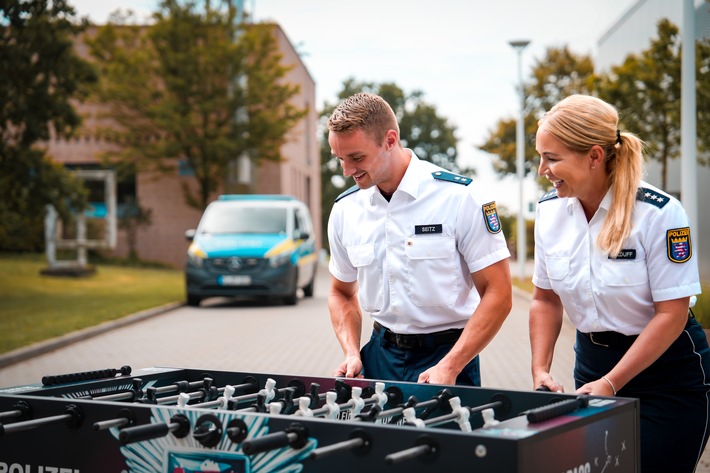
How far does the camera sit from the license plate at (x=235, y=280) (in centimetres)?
2105

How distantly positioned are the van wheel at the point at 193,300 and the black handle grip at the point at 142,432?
1914 cm

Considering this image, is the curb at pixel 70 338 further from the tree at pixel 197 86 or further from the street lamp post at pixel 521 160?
the tree at pixel 197 86

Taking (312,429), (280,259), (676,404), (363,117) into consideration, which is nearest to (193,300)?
(280,259)

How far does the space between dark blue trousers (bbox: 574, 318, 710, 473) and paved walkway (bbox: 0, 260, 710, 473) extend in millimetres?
5477

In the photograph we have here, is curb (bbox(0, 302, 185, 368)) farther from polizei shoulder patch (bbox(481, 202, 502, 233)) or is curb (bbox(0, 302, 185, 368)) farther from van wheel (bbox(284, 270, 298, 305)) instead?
polizei shoulder patch (bbox(481, 202, 502, 233))

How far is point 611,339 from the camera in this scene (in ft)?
12.3

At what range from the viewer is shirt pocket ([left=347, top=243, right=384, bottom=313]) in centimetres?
440

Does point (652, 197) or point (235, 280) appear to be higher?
point (652, 197)

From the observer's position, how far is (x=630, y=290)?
3.61 meters

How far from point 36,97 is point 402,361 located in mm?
19309

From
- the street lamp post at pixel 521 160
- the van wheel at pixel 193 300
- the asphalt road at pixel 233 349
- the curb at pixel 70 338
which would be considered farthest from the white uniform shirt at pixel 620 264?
the street lamp post at pixel 521 160

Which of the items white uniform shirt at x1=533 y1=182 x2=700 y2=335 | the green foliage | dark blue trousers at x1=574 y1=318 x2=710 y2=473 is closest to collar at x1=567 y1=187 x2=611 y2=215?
white uniform shirt at x1=533 y1=182 x2=700 y2=335

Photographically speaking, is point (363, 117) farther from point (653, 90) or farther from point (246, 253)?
point (653, 90)

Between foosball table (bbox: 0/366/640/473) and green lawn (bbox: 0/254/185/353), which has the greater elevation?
foosball table (bbox: 0/366/640/473)
